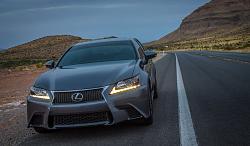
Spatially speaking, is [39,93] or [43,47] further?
[43,47]

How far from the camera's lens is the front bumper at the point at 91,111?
6.24 metres

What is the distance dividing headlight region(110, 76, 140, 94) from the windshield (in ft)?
4.43

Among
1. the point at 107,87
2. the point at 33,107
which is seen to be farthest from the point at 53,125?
the point at 107,87

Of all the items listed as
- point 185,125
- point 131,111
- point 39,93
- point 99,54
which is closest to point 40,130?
point 39,93

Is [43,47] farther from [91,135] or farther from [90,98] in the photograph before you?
[90,98]

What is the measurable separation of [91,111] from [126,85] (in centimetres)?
74

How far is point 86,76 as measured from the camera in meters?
6.71

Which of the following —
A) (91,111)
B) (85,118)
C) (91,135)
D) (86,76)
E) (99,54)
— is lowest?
(91,135)

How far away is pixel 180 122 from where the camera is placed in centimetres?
728

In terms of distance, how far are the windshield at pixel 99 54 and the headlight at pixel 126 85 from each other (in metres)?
1.35

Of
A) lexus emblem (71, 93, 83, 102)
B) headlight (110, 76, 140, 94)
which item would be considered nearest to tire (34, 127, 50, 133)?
lexus emblem (71, 93, 83, 102)

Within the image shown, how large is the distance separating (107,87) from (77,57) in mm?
2116

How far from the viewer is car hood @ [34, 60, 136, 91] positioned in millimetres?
6480

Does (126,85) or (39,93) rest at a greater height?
(126,85)
